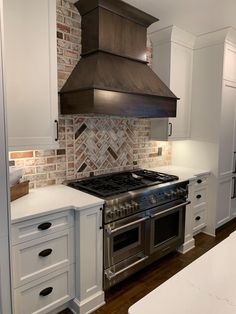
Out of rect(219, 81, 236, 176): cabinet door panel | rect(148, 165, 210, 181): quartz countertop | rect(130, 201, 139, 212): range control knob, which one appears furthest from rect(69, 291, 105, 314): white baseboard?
rect(219, 81, 236, 176): cabinet door panel

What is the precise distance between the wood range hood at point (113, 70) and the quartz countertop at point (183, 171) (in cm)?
89

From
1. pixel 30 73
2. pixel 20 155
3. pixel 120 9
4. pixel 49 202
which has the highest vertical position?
pixel 120 9

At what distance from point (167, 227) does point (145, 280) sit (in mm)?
598

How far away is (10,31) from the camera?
176cm

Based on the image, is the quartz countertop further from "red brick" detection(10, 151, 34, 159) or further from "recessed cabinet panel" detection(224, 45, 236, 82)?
"red brick" detection(10, 151, 34, 159)

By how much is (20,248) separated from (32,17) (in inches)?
67.4

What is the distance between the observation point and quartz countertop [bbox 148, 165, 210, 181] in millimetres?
2939

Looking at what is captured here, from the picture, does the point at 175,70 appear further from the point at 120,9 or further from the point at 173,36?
the point at 120,9

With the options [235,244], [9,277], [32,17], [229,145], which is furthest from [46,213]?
[229,145]

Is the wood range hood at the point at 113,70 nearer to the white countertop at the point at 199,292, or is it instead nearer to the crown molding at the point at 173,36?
the crown molding at the point at 173,36

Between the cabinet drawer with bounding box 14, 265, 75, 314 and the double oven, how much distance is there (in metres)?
0.34

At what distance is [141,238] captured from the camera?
237 cm

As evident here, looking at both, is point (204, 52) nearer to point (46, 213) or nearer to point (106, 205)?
point (106, 205)

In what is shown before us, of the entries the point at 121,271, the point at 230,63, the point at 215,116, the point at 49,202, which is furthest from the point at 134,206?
the point at 230,63
